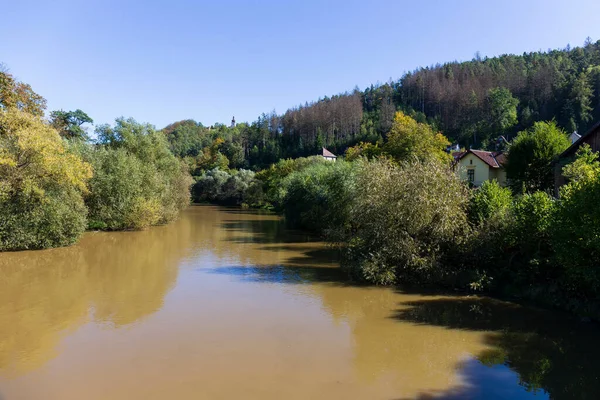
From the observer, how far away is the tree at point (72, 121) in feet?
190

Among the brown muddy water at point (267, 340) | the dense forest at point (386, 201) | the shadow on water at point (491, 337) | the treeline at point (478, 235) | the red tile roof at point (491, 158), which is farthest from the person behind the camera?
the red tile roof at point (491, 158)

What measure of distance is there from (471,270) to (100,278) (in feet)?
53.4

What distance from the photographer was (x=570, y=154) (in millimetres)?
24234

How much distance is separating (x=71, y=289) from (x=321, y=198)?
19093mm

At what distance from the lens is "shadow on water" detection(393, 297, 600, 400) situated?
9.21 meters

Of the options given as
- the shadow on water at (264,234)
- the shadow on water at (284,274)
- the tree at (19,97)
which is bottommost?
the shadow on water at (284,274)

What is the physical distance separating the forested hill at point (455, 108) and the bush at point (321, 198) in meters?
50.7

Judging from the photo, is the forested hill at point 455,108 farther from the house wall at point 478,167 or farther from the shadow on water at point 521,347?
the shadow on water at point 521,347

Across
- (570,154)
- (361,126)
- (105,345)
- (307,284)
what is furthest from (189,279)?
(361,126)

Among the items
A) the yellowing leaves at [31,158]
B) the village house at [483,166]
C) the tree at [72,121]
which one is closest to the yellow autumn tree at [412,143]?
the village house at [483,166]

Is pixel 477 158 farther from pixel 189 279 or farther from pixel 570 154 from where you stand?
pixel 189 279

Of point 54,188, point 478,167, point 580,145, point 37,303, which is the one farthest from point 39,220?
point 478,167

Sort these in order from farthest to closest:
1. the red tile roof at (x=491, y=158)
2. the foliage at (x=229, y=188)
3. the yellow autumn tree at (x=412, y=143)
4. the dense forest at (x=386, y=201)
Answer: the foliage at (x=229, y=188), the red tile roof at (x=491, y=158), the yellow autumn tree at (x=412, y=143), the dense forest at (x=386, y=201)

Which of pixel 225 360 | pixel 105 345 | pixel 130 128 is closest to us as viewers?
pixel 225 360
